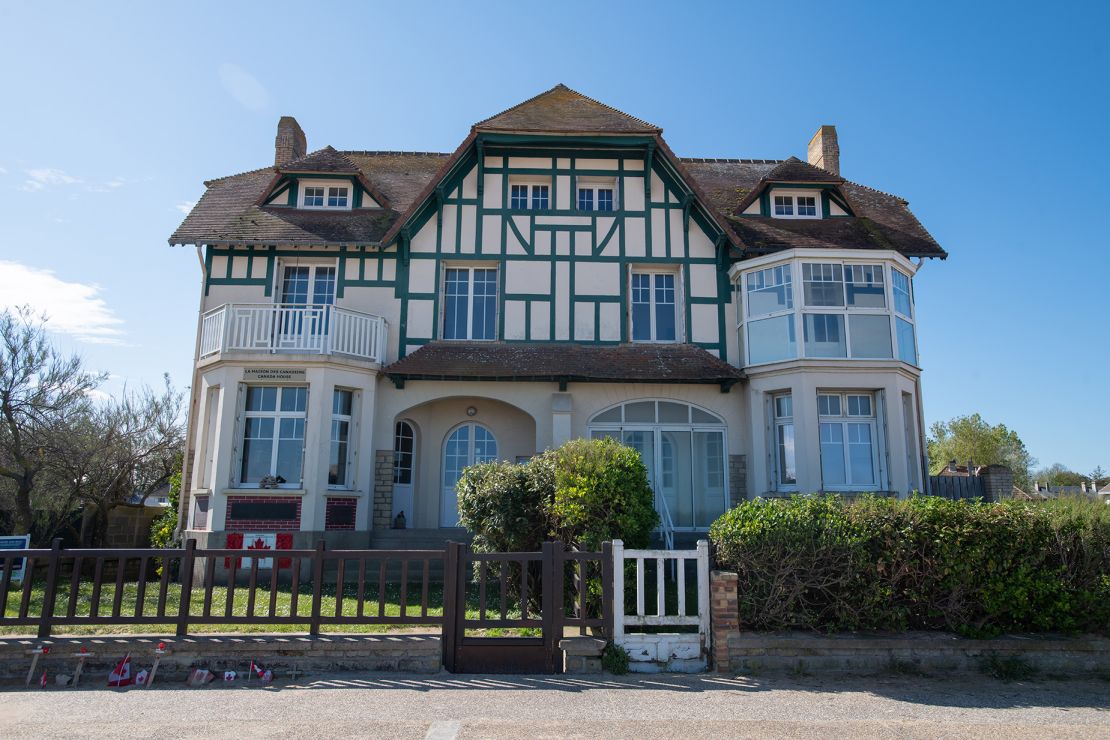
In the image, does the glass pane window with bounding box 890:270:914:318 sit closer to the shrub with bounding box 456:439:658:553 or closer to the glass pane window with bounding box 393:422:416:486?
the shrub with bounding box 456:439:658:553

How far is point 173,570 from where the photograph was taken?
13.3 meters

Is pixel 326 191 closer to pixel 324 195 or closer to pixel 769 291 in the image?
pixel 324 195

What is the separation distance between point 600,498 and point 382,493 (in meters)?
6.93

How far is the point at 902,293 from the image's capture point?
1441 cm

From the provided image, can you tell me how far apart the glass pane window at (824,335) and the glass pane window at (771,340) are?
0.92ft

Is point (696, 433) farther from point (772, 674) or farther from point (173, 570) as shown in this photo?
point (173, 570)

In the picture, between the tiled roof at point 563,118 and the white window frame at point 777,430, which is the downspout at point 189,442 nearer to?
the tiled roof at point 563,118

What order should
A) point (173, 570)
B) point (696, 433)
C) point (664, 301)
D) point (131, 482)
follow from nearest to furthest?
point (173, 570), point (696, 433), point (664, 301), point (131, 482)

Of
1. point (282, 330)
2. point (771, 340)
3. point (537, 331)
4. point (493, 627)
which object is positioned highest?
point (537, 331)

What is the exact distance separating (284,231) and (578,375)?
6.85 metres

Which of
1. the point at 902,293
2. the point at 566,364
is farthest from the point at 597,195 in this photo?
the point at 902,293

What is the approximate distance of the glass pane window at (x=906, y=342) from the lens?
1395 cm

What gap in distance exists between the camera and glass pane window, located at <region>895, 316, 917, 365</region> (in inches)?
549

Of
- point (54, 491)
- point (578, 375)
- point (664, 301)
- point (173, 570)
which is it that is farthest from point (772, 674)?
point (54, 491)
